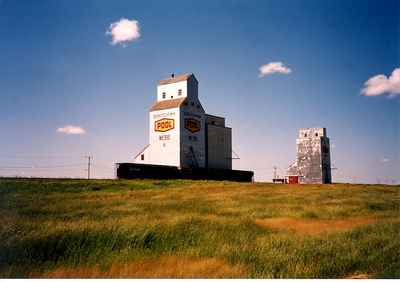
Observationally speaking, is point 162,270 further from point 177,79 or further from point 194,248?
point 177,79

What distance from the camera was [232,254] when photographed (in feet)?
33.7

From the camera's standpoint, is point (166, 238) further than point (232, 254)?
Yes

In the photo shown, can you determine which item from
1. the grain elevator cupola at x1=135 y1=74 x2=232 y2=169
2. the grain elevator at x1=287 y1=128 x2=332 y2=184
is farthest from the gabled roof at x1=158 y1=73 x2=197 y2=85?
the grain elevator at x1=287 y1=128 x2=332 y2=184

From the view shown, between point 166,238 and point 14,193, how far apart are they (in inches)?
655

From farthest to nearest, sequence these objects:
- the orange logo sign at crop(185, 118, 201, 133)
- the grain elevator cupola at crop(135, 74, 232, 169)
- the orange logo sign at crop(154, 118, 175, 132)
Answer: the orange logo sign at crop(185, 118, 201, 133), the orange logo sign at crop(154, 118, 175, 132), the grain elevator cupola at crop(135, 74, 232, 169)

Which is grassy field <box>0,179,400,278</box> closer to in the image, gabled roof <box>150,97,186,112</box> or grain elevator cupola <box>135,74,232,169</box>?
grain elevator cupola <box>135,74,232,169</box>

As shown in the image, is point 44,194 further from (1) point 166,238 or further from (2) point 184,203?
(1) point 166,238

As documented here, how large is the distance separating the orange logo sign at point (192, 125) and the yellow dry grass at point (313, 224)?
104 ft

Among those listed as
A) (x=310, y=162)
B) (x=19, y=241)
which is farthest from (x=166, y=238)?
(x=310, y=162)

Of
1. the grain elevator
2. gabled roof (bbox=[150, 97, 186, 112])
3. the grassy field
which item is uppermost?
gabled roof (bbox=[150, 97, 186, 112])

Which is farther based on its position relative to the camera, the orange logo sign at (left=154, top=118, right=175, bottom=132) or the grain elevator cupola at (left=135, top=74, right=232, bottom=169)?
the orange logo sign at (left=154, top=118, right=175, bottom=132)

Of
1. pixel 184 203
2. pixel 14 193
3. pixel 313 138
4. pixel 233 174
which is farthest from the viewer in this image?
pixel 313 138

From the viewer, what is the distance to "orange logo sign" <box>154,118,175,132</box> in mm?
47625

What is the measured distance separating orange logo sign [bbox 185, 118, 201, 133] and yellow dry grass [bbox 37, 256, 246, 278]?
127ft
